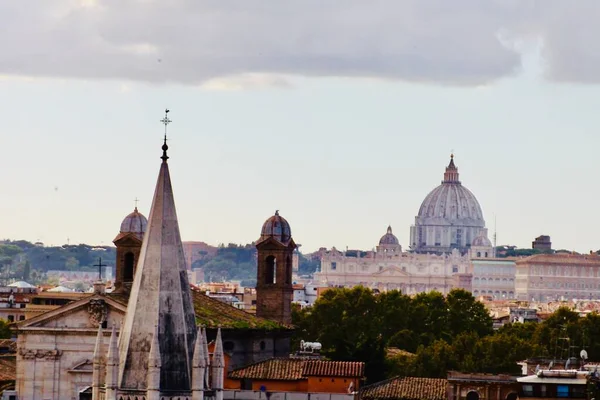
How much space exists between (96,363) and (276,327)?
36.4 metres

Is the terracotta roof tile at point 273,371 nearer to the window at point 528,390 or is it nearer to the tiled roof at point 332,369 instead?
the tiled roof at point 332,369

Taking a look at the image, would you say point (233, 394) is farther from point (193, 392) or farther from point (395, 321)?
point (395, 321)

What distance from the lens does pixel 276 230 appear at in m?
83.2

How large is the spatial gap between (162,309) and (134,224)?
127 ft

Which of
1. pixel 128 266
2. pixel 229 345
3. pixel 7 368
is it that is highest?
pixel 128 266

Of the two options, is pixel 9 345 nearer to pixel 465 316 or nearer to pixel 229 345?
pixel 229 345

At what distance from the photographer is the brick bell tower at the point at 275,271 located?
8125 centimetres

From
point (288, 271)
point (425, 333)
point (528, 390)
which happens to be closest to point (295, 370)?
point (528, 390)

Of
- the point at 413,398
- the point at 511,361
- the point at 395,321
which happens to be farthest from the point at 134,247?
the point at 395,321

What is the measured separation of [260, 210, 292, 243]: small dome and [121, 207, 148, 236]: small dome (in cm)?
919

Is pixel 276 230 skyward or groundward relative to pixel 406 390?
skyward

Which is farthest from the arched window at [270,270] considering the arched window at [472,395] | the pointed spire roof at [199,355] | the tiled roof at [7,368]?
the pointed spire roof at [199,355]

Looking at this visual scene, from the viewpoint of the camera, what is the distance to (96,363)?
35812 mm

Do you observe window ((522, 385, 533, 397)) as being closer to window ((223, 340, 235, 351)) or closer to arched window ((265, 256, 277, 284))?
window ((223, 340, 235, 351))
